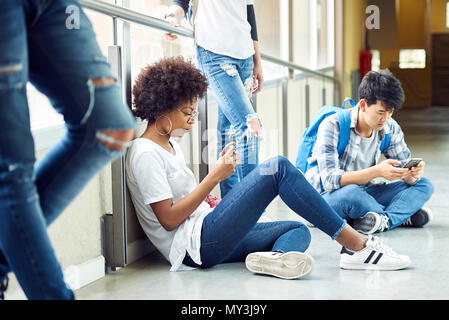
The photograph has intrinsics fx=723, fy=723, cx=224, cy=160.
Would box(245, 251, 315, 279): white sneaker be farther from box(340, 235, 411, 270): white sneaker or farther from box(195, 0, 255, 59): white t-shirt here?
box(195, 0, 255, 59): white t-shirt

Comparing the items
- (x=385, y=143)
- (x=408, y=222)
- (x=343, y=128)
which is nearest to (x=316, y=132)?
(x=343, y=128)

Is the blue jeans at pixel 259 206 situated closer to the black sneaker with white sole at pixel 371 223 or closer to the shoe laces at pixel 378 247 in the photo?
the shoe laces at pixel 378 247

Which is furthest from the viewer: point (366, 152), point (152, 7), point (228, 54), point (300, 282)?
point (366, 152)

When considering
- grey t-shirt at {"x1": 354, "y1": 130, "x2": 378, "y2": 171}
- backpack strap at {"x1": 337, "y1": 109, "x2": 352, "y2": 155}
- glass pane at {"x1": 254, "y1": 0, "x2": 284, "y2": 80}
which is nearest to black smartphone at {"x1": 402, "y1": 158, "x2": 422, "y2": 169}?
grey t-shirt at {"x1": 354, "y1": 130, "x2": 378, "y2": 171}

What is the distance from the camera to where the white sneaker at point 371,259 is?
243 cm

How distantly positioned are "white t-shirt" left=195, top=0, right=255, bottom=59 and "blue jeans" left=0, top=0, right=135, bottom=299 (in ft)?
4.65

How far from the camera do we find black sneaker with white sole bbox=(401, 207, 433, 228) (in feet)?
10.9

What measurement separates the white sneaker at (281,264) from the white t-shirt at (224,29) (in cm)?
83

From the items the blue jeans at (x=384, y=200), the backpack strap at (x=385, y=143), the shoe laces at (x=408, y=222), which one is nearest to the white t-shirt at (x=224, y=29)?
the blue jeans at (x=384, y=200)

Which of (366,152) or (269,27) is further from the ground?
(269,27)

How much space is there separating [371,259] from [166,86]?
90cm

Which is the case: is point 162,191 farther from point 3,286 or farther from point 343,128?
point 343,128

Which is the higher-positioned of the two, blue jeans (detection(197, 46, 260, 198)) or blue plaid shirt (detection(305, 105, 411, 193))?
blue jeans (detection(197, 46, 260, 198))

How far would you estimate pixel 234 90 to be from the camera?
2.76 m
